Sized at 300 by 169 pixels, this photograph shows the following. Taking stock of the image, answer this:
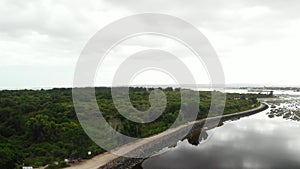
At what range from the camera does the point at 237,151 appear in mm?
22703

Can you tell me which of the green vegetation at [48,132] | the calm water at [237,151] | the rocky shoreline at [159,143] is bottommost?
the calm water at [237,151]

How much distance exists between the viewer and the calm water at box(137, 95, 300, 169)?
62.8ft

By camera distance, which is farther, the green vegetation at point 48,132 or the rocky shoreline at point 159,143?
the rocky shoreline at point 159,143

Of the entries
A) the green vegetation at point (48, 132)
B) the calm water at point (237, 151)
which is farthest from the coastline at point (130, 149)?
the calm water at point (237, 151)

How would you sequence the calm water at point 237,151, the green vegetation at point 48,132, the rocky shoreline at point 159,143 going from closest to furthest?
1. the green vegetation at point 48,132
2. the rocky shoreline at point 159,143
3. the calm water at point 237,151

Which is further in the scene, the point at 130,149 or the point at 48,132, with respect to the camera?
the point at 48,132

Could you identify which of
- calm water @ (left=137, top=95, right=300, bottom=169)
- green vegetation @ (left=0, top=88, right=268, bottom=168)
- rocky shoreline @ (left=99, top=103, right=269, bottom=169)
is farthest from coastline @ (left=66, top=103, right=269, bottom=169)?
calm water @ (left=137, top=95, right=300, bottom=169)

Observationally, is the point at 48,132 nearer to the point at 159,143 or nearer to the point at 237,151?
the point at 159,143

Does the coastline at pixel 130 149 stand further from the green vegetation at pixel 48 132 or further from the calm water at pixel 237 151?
the calm water at pixel 237 151

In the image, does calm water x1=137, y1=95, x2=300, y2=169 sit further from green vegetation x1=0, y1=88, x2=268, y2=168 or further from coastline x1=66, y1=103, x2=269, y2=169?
green vegetation x1=0, y1=88, x2=268, y2=168

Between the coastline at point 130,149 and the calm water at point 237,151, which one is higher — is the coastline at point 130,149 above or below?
above

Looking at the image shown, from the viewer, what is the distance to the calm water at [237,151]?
19.2 metres

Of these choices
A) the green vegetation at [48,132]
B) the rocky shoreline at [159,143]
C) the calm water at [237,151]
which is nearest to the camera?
the green vegetation at [48,132]

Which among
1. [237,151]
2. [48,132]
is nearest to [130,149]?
[48,132]
